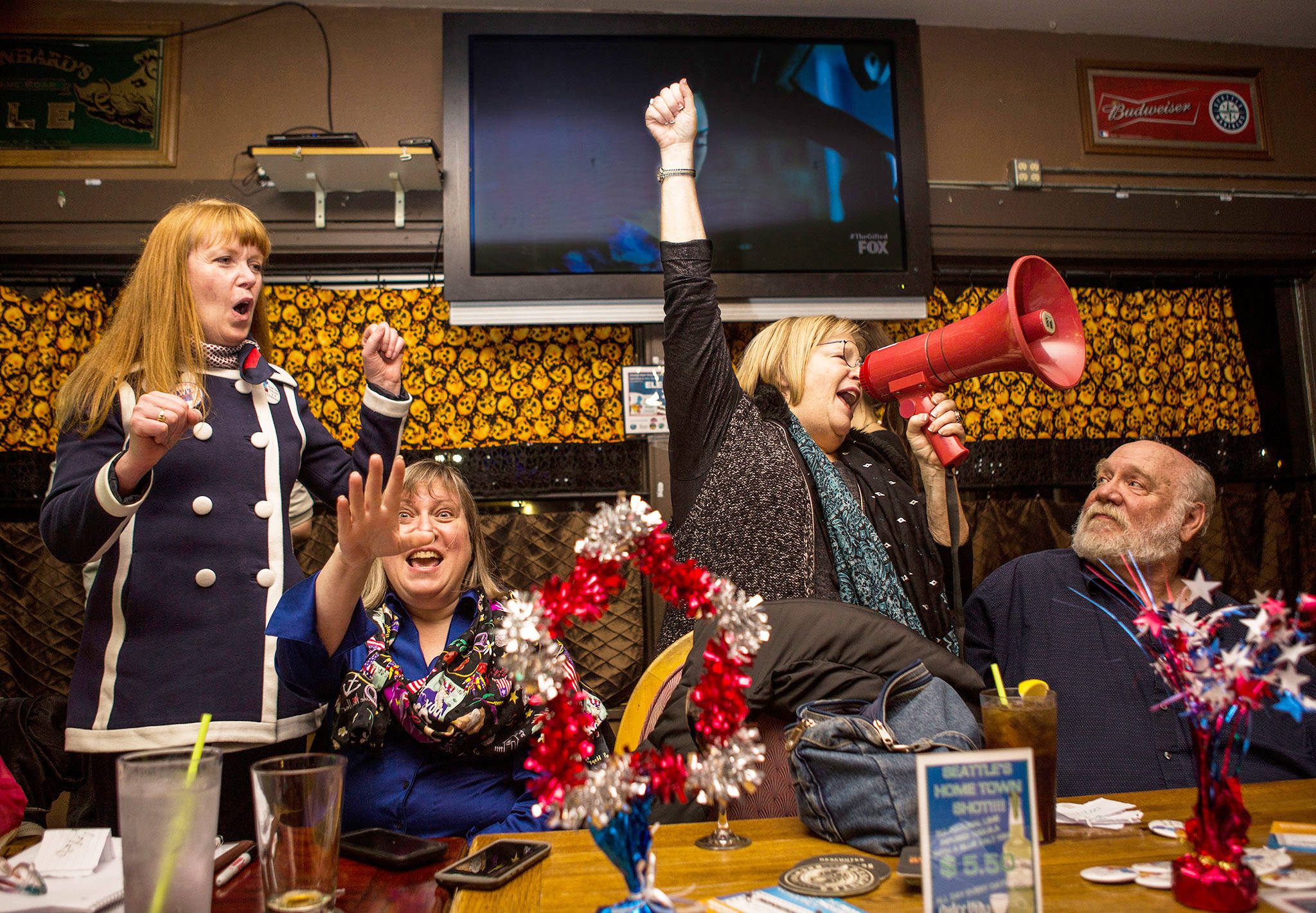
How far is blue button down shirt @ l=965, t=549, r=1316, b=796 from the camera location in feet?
5.68

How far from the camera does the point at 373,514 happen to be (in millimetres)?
1119

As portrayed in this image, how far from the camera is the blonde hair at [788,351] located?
6.88 ft

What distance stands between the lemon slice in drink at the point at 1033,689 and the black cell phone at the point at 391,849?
0.70m

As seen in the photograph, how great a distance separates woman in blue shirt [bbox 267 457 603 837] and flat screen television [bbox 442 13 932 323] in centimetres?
149

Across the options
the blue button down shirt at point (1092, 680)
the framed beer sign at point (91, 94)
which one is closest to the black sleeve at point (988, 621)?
the blue button down shirt at point (1092, 680)

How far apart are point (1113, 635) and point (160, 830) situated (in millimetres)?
1787

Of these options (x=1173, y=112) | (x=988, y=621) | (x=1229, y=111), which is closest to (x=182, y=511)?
(x=988, y=621)

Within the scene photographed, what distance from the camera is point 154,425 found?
1.28m

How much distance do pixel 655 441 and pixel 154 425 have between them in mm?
2056

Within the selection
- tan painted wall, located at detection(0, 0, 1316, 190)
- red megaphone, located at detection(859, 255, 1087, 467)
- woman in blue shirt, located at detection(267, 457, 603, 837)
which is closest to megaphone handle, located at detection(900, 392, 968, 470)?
red megaphone, located at detection(859, 255, 1087, 467)

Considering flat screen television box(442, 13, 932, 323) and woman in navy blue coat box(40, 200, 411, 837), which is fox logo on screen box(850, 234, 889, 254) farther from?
woman in navy blue coat box(40, 200, 411, 837)

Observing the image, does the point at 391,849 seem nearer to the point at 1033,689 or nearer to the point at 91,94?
the point at 1033,689

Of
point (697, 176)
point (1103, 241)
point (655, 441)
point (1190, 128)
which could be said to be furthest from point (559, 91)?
point (1190, 128)

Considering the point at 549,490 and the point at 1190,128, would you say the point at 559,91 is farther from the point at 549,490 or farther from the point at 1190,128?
the point at 1190,128
